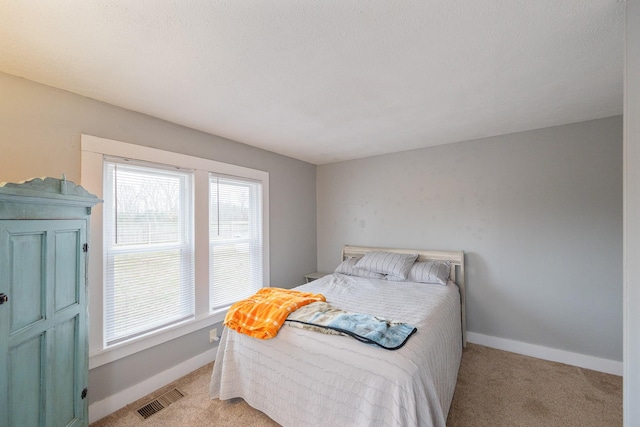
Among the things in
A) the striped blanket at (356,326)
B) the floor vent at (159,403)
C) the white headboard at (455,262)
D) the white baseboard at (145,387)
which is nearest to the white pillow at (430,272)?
the white headboard at (455,262)

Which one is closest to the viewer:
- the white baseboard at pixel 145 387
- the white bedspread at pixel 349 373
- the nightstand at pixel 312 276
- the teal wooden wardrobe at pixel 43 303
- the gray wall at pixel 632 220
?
the gray wall at pixel 632 220

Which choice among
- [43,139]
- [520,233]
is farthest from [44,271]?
[520,233]

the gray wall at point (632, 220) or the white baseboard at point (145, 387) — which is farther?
the white baseboard at point (145, 387)

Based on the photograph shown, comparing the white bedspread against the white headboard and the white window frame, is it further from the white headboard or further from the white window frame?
the white headboard

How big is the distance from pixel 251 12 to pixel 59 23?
0.88 meters

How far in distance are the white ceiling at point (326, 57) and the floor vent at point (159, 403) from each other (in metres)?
2.31

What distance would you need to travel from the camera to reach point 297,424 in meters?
1.58

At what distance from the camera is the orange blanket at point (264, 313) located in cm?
177

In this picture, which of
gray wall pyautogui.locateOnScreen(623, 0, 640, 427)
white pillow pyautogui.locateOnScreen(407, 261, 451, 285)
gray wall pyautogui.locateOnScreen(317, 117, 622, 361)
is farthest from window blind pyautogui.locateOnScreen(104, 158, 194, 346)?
gray wall pyautogui.locateOnScreen(623, 0, 640, 427)

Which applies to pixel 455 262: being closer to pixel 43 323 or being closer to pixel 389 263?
pixel 389 263

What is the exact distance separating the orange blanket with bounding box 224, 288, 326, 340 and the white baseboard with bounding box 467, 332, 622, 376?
2112mm

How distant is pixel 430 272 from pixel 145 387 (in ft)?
9.27

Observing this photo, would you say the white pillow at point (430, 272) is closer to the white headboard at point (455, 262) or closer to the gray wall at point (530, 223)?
the white headboard at point (455, 262)

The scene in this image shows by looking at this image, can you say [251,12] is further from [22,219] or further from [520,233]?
[520,233]
